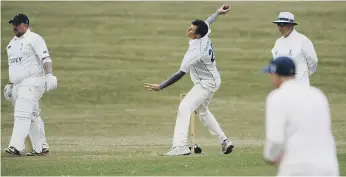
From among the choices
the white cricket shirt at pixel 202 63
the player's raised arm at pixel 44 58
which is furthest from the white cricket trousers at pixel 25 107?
the white cricket shirt at pixel 202 63

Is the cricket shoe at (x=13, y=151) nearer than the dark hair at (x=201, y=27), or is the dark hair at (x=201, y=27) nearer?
the dark hair at (x=201, y=27)

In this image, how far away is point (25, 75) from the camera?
1702 centimetres

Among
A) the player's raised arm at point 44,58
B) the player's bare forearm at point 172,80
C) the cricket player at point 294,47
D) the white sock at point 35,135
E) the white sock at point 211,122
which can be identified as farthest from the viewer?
the white sock at point 35,135

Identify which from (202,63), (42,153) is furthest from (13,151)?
(202,63)

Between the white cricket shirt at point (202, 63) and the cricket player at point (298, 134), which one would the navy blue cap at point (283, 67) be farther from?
the white cricket shirt at point (202, 63)

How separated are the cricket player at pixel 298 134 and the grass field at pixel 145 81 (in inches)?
202

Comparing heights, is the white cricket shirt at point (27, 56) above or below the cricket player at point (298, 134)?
above

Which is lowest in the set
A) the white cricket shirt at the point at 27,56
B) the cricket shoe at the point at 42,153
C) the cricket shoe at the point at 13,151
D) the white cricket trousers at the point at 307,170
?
the cricket shoe at the point at 42,153

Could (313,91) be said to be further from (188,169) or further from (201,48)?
(201,48)

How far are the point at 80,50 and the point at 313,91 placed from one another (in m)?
29.5

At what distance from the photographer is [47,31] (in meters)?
40.0

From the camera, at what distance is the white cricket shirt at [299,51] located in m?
15.6

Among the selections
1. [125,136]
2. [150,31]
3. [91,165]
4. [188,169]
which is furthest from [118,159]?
[150,31]

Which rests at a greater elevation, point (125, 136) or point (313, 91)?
point (313, 91)
